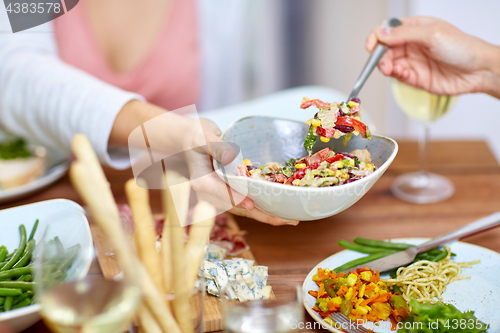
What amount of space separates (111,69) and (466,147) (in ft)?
5.50

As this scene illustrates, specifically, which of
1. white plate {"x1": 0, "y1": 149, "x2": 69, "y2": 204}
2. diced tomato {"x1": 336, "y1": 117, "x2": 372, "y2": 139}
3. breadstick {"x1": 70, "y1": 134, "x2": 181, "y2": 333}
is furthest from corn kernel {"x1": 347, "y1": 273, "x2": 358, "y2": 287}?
white plate {"x1": 0, "y1": 149, "x2": 69, "y2": 204}

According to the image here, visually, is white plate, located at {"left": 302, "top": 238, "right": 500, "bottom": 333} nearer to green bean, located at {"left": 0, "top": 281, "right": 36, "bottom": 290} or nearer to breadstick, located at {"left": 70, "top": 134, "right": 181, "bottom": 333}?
breadstick, located at {"left": 70, "top": 134, "right": 181, "bottom": 333}

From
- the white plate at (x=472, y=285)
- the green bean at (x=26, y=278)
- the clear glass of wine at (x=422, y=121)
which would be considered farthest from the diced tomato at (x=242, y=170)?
the clear glass of wine at (x=422, y=121)

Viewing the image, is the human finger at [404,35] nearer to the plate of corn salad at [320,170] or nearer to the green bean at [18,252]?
the plate of corn salad at [320,170]

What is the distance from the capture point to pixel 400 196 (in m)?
1.46

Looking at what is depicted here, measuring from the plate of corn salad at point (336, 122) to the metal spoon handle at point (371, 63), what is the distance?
0.58ft

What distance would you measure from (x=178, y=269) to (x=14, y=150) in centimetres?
129

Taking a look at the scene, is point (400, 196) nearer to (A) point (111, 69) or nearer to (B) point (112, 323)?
(B) point (112, 323)

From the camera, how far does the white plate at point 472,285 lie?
2.77 feet

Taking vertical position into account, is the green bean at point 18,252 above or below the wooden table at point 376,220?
above

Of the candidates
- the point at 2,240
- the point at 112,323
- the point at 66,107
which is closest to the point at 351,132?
the point at 112,323

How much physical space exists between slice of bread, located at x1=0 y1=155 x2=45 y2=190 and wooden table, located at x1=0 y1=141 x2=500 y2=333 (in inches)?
3.1

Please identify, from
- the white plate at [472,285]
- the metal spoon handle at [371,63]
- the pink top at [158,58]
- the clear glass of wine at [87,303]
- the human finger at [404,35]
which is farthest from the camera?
the pink top at [158,58]

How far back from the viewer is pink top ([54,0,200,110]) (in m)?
→ 1.96
